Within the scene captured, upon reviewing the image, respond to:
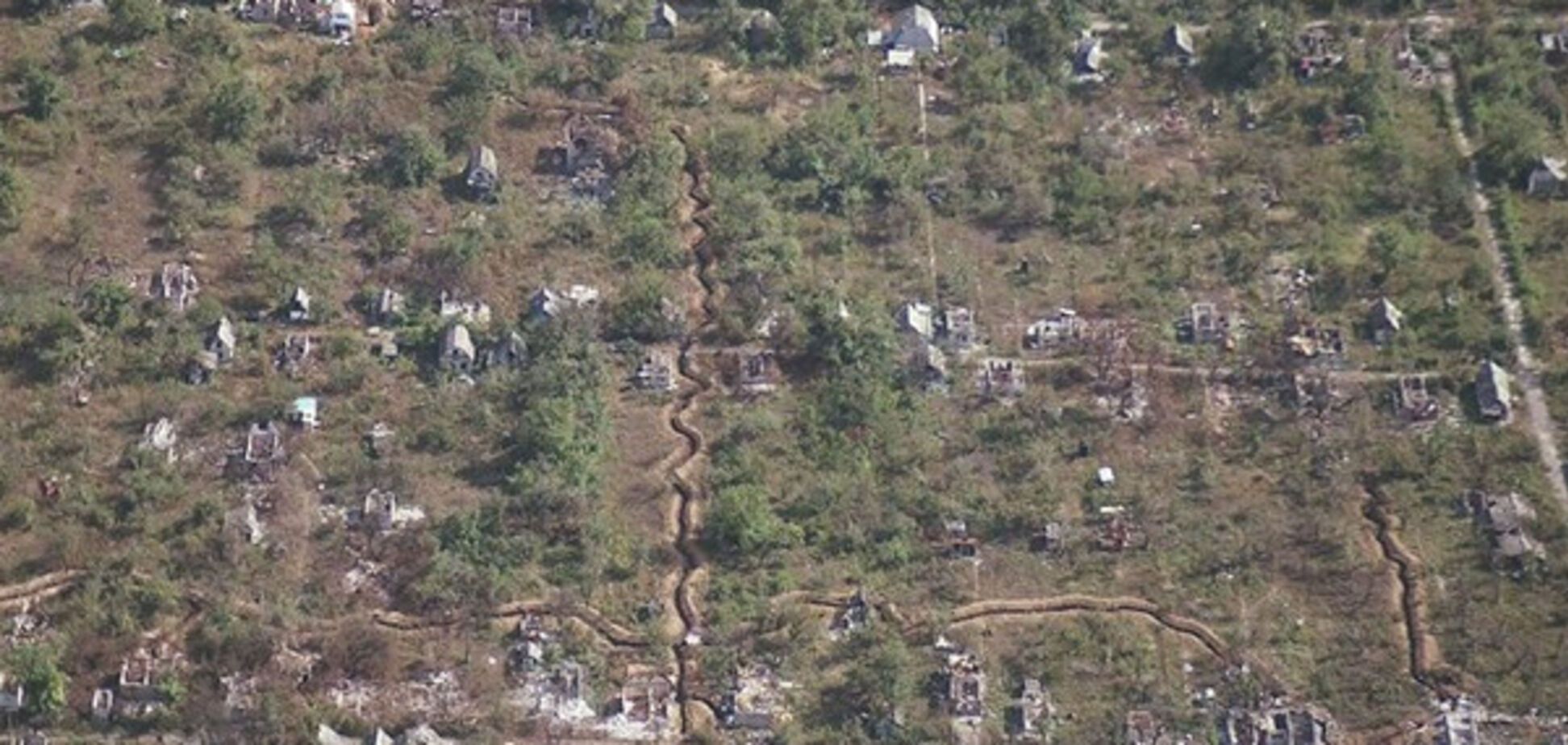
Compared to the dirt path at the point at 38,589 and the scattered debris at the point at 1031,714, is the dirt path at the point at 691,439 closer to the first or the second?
the scattered debris at the point at 1031,714

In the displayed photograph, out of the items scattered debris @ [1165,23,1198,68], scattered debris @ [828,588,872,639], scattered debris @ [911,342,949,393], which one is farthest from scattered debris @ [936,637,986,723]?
scattered debris @ [1165,23,1198,68]

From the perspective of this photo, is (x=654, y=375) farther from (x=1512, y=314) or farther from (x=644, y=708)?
(x=1512, y=314)

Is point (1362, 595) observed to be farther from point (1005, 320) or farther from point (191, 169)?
point (191, 169)

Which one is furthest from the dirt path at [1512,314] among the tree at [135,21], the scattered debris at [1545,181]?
the tree at [135,21]

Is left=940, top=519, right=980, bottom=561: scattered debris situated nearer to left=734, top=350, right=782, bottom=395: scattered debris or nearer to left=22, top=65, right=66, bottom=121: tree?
left=734, top=350, right=782, bottom=395: scattered debris

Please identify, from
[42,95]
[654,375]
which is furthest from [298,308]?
[42,95]

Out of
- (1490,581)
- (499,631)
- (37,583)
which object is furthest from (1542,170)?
(37,583)
